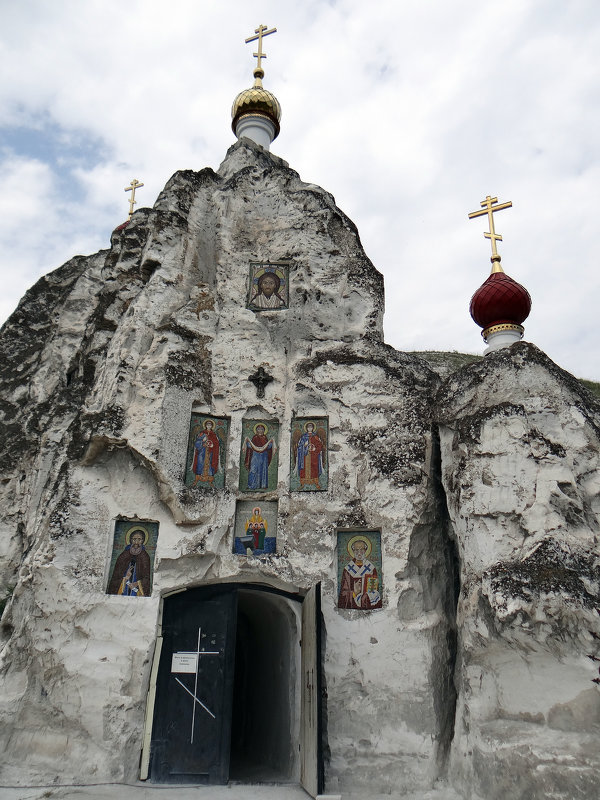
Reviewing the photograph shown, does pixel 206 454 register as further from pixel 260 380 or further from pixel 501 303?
pixel 501 303

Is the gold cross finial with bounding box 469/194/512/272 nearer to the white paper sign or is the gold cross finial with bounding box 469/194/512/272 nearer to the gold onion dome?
the gold onion dome

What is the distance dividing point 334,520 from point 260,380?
2.02 meters

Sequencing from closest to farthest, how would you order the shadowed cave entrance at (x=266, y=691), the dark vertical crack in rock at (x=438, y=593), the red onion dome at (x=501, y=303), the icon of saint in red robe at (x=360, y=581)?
1. the dark vertical crack in rock at (x=438, y=593)
2. the icon of saint in red robe at (x=360, y=581)
3. the shadowed cave entrance at (x=266, y=691)
4. the red onion dome at (x=501, y=303)

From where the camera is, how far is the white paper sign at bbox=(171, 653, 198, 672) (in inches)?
258

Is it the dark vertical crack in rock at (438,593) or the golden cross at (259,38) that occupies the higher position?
the golden cross at (259,38)

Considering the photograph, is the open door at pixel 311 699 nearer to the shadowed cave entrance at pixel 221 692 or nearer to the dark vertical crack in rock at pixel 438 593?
the shadowed cave entrance at pixel 221 692

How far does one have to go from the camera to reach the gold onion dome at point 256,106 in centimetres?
1209

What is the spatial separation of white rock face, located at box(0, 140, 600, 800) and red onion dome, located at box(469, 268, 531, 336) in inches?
71.4

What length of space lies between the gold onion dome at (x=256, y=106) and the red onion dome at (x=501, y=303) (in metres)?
5.61

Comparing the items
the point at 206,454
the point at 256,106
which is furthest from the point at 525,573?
the point at 256,106

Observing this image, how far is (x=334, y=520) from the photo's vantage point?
738 cm

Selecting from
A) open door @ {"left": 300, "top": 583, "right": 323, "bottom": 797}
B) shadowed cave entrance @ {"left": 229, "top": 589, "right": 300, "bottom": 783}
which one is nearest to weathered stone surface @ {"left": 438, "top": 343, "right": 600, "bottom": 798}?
open door @ {"left": 300, "top": 583, "right": 323, "bottom": 797}

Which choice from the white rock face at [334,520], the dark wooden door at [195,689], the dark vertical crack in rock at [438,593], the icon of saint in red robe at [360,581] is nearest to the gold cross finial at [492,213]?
the white rock face at [334,520]

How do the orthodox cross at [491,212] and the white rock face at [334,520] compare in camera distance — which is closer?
the white rock face at [334,520]
